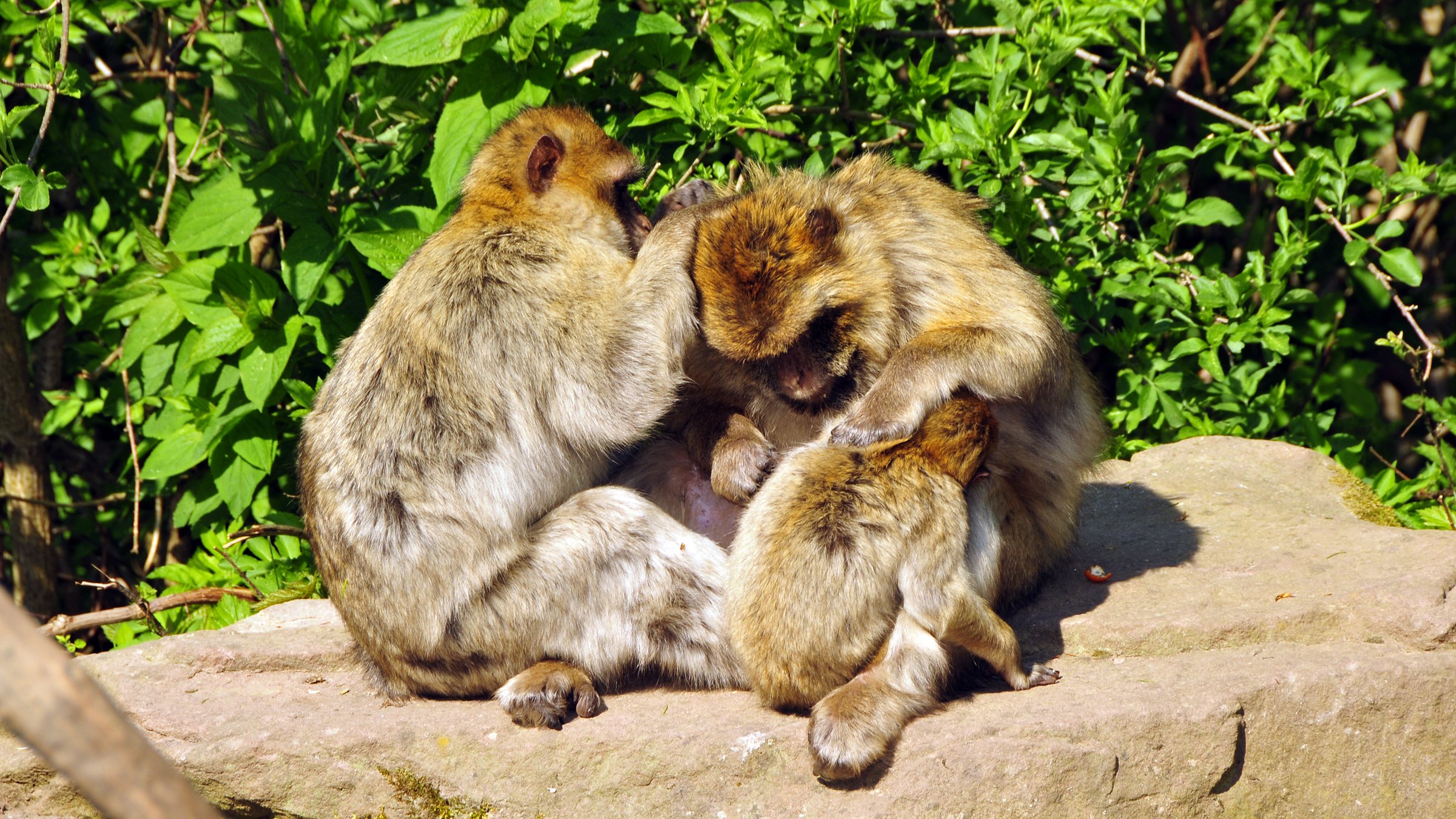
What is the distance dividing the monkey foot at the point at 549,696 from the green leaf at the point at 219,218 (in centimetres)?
Result: 217

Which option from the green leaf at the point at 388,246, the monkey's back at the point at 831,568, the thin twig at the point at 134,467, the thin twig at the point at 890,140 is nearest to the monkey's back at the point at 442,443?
the green leaf at the point at 388,246

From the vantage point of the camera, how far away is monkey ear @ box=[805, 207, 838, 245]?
11.3ft

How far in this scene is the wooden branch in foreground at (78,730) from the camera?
135 centimetres

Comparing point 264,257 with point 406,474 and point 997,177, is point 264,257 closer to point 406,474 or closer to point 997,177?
point 406,474

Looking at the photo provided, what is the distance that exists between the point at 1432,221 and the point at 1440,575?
3.17 metres

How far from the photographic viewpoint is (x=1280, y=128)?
505 centimetres

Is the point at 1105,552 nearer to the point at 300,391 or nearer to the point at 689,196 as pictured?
the point at 689,196

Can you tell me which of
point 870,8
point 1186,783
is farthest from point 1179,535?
→ point 870,8

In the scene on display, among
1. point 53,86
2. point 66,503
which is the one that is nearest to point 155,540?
point 66,503

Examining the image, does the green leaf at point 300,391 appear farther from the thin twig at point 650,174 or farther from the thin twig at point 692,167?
the thin twig at point 692,167

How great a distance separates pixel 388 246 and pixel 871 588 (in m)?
2.34

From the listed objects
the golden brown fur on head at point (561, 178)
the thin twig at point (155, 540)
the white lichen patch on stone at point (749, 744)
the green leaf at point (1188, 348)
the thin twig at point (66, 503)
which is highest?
the golden brown fur on head at point (561, 178)

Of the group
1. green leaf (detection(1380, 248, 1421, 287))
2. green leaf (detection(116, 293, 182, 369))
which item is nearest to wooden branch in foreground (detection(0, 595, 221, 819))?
green leaf (detection(116, 293, 182, 369))

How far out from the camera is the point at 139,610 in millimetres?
4766
